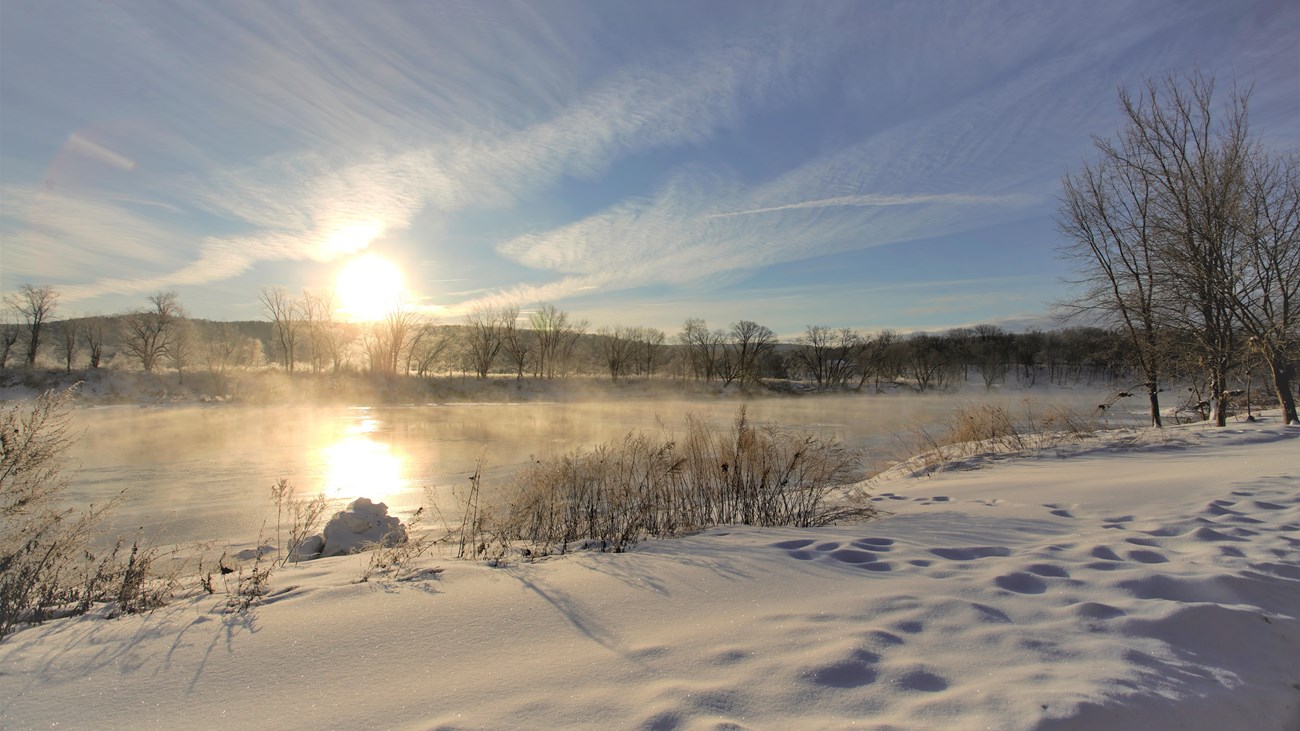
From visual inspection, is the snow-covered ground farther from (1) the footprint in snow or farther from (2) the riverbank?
(2) the riverbank

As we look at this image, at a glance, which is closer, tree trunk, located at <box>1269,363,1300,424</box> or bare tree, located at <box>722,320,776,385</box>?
tree trunk, located at <box>1269,363,1300,424</box>

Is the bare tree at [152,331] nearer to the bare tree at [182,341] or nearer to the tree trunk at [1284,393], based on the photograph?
the bare tree at [182,341]

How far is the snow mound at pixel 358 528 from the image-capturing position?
301 inches

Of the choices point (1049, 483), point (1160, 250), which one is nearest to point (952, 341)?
point (1160, 250)

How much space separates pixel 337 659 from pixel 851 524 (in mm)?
4972

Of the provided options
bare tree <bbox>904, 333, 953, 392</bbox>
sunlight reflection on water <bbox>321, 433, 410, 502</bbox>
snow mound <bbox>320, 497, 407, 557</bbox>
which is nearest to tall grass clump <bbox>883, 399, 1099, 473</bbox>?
snow mound <bbox>320, 497, 407, 557</bbox>

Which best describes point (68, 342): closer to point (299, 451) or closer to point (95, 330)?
point (95, 330)

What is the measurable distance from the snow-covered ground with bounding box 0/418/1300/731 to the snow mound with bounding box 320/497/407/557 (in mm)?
3116

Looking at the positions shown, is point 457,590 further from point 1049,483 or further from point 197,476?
point 197,476

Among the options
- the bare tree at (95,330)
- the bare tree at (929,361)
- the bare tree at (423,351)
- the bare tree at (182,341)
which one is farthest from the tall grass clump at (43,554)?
the bare tree at (929,361)

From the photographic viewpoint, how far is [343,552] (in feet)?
24.7

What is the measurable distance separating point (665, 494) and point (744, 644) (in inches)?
168

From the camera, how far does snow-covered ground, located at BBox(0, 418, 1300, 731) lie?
2.28m

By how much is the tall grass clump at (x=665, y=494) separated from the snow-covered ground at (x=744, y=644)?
168 centimetres
